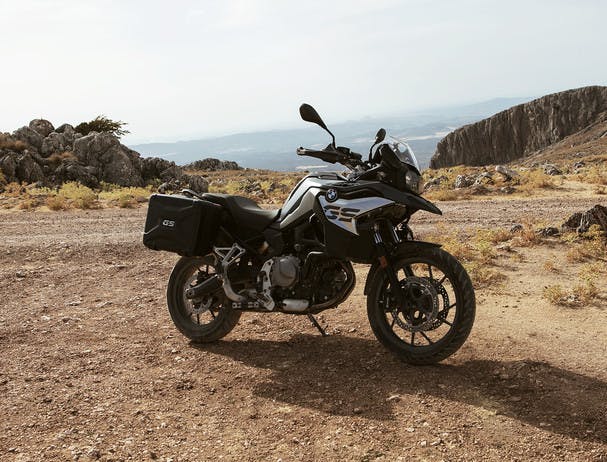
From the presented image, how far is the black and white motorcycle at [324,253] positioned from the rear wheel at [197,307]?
0.04ft

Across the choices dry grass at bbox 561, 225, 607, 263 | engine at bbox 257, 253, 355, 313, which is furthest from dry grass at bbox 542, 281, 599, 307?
engine at bbox 257, 253, 355, 313

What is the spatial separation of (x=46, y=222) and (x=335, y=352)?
11926 mm

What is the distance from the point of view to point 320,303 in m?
5.57

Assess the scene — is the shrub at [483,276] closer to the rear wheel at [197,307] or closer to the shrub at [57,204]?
the rear wheel at [197,307]

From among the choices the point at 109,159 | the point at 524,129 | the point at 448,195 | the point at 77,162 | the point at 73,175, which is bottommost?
the point at 448,195

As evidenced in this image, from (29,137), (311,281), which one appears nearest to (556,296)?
(311,281)

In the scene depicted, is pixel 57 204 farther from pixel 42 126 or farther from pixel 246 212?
pixel 42 126

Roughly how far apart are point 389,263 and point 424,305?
0.50 meters

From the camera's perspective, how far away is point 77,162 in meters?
30.4

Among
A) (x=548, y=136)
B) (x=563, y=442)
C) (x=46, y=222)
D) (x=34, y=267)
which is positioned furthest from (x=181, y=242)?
(x=548, y=136)

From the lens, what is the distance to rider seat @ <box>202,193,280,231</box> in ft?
19.5

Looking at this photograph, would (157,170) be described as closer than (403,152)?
No

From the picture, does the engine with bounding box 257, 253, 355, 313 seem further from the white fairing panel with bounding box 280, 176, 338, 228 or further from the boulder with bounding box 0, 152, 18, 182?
the boulder with bounding box 0, 152, 18, 182

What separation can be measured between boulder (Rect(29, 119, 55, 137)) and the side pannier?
32380 mm
